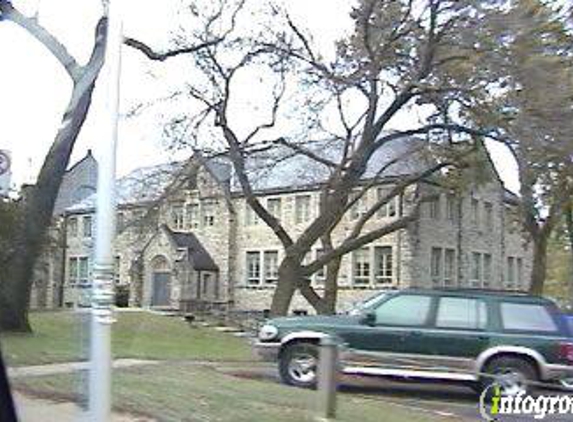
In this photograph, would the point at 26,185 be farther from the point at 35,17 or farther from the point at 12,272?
the point at 35,17

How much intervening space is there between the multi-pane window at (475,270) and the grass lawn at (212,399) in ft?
139

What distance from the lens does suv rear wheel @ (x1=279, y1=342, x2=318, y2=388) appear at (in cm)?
1399

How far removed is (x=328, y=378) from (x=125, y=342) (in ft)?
49.3

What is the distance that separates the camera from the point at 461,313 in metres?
14.2

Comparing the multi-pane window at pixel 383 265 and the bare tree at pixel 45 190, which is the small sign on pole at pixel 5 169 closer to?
the bare tree at pixel 45 190

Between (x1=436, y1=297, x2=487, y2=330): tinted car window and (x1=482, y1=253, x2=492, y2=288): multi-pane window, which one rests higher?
(x1=482, y1=253, x2=492, y2=288): multi-pane window

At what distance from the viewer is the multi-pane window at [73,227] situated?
4067 cm

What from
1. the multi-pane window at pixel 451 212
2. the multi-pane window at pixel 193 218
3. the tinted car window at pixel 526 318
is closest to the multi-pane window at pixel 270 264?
the multi-pane window at pixel 193 218

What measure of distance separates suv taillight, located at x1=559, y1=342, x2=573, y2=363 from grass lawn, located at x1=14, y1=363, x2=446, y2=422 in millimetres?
3166

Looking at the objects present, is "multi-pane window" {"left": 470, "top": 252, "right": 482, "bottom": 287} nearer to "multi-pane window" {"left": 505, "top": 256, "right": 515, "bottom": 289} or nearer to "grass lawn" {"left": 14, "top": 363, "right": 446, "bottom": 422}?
"multi-pane window" {"left": 505, "top": 256, "right": 515, "bottom": 289}

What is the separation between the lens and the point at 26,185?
26250 millimetres

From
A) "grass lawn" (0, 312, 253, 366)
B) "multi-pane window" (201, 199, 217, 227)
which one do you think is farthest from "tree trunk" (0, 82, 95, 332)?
"multi-pane window" (201, 199, 217, 227)

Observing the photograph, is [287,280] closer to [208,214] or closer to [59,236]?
[59,236]

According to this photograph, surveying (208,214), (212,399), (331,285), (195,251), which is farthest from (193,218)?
(212,399)
